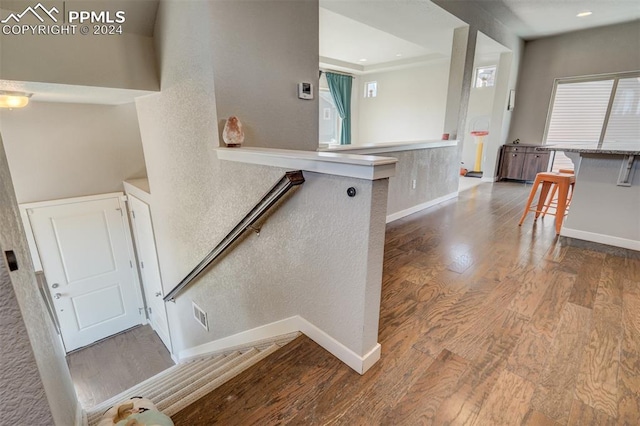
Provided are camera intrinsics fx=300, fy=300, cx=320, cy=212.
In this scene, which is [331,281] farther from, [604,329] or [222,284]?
[604,329]

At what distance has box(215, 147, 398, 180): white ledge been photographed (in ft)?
3.96

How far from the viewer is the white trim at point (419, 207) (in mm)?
3979

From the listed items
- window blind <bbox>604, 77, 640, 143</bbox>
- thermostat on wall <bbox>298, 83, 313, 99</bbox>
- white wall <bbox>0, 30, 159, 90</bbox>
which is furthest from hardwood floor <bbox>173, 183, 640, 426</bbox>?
window blind <bbox>604, 77, 640, 143</bbox>

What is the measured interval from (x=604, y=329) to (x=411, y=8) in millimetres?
3790

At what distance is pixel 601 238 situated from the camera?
3.11 meters

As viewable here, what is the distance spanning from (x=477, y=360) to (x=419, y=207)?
2983 millimetres

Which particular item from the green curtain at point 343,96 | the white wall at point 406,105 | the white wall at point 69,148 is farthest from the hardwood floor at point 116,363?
the white wall at point 406,105

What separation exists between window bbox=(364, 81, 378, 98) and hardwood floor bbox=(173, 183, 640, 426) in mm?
7151

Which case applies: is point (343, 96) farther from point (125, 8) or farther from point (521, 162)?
point (125, 8)

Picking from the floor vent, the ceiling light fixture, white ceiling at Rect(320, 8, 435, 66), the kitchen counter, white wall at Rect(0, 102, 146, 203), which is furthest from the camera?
white ceiling at Rect(320, 8, 435, 66)

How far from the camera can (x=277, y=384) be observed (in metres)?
1.47

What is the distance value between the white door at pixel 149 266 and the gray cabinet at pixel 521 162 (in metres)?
6.91

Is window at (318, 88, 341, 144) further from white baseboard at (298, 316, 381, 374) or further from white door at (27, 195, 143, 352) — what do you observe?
white baseboard at (298, 316, 381, 374)

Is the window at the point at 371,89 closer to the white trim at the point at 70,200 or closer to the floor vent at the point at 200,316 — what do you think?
the white trim at the point at 70,200
